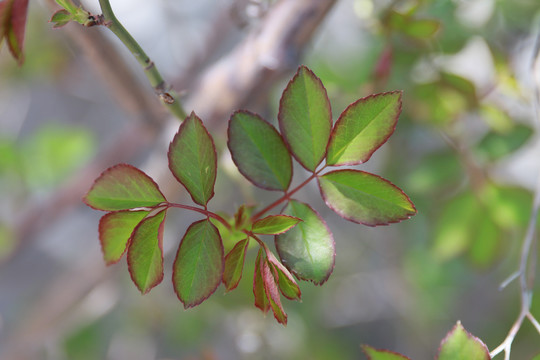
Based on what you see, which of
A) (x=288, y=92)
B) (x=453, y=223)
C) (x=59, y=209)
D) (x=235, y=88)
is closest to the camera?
(x=288, y=92)

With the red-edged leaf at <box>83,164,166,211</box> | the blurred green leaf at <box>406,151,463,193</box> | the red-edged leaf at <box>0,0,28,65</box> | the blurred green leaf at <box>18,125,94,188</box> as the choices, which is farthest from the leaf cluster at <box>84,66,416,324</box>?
the blurred green leaf at <box>18,125,94,188</box>

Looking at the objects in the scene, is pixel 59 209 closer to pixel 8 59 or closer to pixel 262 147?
pixel 8 59

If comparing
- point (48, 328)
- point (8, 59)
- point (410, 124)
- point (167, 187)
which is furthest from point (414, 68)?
point (8, 59)

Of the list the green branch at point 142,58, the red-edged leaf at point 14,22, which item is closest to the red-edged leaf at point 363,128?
the green branch at point 142,58

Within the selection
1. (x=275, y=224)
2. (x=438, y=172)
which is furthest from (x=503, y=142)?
(x=275, y=224)

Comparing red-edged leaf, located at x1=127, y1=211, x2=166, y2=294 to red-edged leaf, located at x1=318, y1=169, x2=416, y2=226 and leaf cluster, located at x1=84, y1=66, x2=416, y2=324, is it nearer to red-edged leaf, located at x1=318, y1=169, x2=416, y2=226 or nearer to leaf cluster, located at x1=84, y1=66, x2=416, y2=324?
leaf cluster, located at x1=84, y1=66, x2=416, y2=324

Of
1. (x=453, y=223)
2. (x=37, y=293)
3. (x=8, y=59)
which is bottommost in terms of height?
(x=453, y=223)

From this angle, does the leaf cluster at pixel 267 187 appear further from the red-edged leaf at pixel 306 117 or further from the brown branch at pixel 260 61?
the brown branch at pixel 260 61
